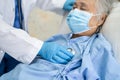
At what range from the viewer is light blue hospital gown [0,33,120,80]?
4.32 ft

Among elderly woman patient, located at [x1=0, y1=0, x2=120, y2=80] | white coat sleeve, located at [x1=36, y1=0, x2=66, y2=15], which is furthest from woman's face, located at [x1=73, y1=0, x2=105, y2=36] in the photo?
white coat sleeve, located at [x1=36, y1=0, x2=66, y2=15]

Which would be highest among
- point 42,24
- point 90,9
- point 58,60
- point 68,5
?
point 90,9

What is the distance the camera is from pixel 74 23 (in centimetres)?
151

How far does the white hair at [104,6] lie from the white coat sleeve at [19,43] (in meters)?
0.44

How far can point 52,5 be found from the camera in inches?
74.9

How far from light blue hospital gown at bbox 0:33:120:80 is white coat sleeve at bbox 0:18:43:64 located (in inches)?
2.6

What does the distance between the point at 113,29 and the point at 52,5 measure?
601 mm

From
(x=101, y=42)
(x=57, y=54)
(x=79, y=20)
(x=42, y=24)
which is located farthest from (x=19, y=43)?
(x=42, y=24)

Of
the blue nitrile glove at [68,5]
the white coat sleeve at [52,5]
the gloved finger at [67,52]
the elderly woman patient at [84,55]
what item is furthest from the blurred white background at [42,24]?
the gloved finger at [67,52]

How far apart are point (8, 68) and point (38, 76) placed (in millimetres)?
473

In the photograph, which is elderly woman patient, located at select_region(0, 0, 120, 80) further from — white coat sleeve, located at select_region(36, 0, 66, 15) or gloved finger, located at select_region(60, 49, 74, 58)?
white coat sleeve, located at select_region(36, 0, 66, 15)

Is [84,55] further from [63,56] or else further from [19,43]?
[19,43]

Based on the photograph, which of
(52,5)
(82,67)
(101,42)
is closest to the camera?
(82,67)

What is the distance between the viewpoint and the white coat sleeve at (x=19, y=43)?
A: 57.9 inches
